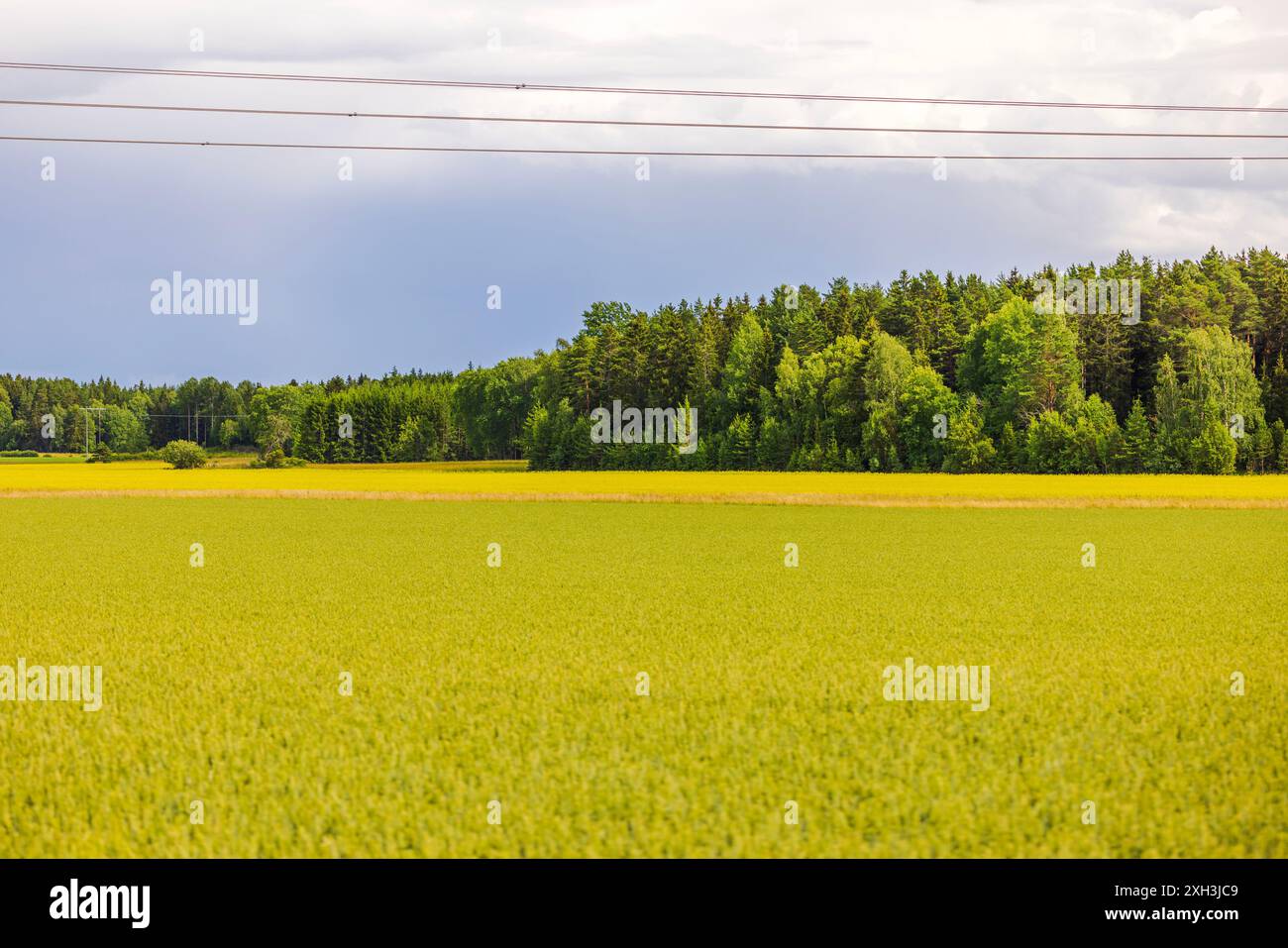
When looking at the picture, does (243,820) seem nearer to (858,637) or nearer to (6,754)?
(6,754)

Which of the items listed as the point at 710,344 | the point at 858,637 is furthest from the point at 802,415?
the point at 858,637

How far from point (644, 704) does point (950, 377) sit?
101683 millimetres

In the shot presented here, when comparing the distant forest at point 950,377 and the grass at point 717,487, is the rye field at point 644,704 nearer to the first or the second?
the grass at point 717,487

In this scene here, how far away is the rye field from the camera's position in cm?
941

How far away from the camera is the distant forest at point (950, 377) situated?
8406 cm

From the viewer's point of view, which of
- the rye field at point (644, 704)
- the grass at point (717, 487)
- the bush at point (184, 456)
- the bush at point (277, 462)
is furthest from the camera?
the bush at point (277, 462)

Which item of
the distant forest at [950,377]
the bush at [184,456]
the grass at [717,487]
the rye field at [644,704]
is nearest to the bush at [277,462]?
the bush at [184,456]

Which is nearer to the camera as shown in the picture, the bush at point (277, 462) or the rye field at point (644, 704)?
the rye field at point (644, 704)

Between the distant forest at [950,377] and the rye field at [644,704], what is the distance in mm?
52221

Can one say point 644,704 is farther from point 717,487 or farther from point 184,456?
point 184,456

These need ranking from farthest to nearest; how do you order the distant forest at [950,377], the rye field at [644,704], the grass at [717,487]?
the distant forest at [950,377], the grass at [717,487], the rye field at [644,704]

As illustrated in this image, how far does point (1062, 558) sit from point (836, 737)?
24021mm

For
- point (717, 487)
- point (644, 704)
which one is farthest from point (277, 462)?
point (644, 704)

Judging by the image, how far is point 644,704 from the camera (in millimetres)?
13805
